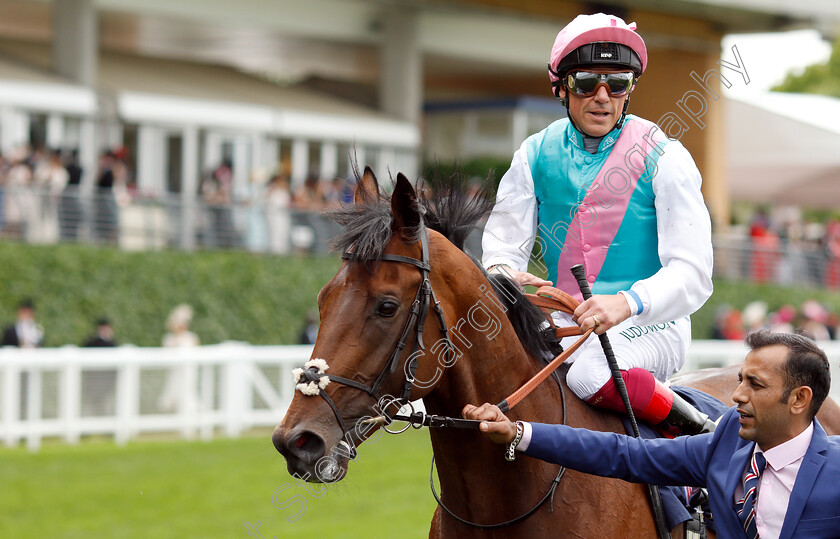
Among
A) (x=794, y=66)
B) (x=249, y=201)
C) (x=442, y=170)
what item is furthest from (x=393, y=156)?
(x=794, y=66)

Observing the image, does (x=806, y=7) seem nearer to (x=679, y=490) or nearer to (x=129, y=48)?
(x=129, y=48)

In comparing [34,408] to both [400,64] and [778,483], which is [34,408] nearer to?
[778,483]

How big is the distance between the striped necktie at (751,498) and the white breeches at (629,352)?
1.69 ft

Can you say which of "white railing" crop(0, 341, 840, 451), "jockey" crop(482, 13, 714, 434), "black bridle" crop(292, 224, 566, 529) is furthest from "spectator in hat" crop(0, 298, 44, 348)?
"black bridle" crop(292, 224, 566, 529)

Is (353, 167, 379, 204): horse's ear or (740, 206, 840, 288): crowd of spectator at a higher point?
(353, 167, 379, 204): horse's ear

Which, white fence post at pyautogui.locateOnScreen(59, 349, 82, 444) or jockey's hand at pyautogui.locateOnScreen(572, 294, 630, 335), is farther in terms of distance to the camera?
white fence post at pyautogui.locateOnScreen(59, 349, 82, 444)

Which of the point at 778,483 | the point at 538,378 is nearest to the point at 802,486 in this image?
the point at 778,483

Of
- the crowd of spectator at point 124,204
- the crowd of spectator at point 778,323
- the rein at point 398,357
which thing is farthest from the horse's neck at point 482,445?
the crowd of spectator at point 778,323

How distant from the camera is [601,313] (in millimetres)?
2627

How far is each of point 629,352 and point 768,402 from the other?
66cm

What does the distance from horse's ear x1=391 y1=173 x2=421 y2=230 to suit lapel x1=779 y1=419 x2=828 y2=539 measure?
1061mm

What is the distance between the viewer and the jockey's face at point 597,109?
294cm

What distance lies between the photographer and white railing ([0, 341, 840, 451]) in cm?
939

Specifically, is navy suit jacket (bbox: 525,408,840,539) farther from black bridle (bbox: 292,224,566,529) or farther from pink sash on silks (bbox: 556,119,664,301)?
pink sash on silks (bbox: 556,119,664,301)
